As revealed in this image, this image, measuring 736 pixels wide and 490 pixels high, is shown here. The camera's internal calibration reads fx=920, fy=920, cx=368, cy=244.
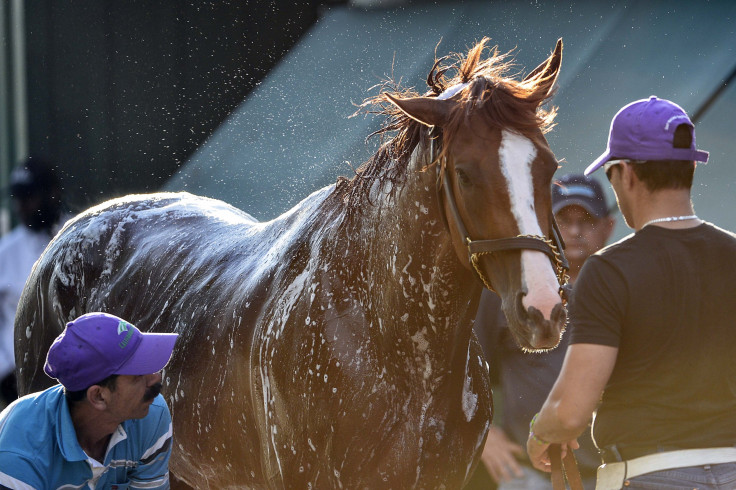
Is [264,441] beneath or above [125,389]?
beneath

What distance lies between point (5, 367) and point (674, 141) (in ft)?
15.6

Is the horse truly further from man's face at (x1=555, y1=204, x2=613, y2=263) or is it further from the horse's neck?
man's face at (x1=555, y1=204, x2=613, y2=263)

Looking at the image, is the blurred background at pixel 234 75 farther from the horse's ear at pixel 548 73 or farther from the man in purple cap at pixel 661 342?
the man in purple cap at pixel 661 342

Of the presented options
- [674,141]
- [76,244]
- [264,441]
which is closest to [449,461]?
[264,441]

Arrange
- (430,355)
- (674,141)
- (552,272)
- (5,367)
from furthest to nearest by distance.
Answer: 1. (5,367)
2. (430,355)
3. (552,272)
4. (674,141)

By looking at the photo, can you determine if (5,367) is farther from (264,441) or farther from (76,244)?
(264,441)

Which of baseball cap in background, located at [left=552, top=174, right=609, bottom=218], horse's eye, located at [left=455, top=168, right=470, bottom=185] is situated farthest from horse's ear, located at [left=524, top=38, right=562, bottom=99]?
baseball cap in background, located at [left=552, top=174, right=609, bottom=218]

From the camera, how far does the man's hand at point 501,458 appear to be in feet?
11.3

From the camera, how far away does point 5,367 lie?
18.6 feet

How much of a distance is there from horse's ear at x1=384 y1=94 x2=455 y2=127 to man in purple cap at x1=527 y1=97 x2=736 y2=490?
2.22ft

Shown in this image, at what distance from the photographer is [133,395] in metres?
2.57

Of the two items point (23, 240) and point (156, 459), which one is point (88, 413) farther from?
point (23, 240)

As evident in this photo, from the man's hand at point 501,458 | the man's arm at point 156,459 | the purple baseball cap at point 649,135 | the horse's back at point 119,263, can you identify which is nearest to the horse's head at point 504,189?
the purple baseball cap at point 649,135

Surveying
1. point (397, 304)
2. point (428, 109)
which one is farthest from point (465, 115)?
point (397, 304)
